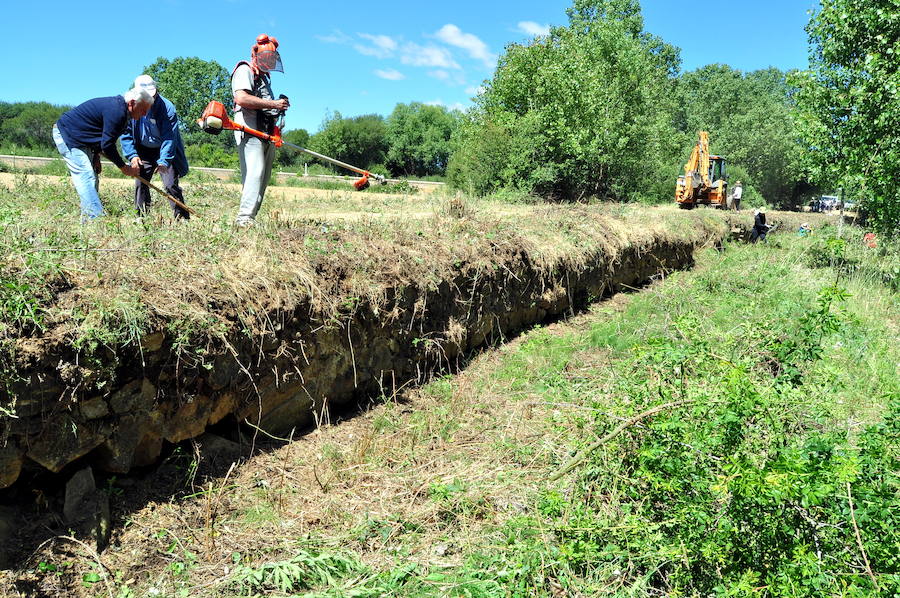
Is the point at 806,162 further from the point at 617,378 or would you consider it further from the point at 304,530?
the point at 304,530

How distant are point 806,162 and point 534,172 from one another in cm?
651

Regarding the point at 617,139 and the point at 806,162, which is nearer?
the point at 806,162

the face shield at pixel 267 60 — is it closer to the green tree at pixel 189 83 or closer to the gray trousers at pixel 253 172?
the gray trousers at pixel 253 172

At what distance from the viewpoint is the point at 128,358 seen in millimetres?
3559

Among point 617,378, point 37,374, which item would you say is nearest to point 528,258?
point 617,378

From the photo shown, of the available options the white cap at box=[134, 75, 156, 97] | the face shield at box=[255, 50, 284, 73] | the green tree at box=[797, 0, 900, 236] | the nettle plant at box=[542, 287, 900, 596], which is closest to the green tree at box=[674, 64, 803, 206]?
the green tree at box=[797, 0, 900, 236]

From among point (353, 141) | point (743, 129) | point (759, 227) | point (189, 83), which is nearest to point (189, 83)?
point (189, 83)

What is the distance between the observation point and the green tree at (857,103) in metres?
12.0

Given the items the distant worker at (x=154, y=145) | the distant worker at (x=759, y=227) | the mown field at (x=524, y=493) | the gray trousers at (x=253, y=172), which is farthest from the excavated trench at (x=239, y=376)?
the distant worker at (x=759, y=227)

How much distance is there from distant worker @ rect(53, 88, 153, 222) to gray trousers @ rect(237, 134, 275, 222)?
1.02 m

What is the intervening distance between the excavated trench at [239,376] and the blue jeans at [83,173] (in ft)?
8.74

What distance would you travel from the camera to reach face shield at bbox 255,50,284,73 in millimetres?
6121

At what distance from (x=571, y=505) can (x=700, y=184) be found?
22.5m

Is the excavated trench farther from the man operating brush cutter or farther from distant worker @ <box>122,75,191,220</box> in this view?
distant worker @ <box>122,75,191,220</box>
